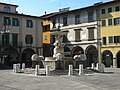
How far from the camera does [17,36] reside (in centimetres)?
4797

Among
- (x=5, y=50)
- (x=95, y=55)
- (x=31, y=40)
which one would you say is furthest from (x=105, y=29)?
(x=5, y=50)

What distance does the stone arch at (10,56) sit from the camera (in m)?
46.5

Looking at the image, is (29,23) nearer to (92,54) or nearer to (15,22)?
(15,22)

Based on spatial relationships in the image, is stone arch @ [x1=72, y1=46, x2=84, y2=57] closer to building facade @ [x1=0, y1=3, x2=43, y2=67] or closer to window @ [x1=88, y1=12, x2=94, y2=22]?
window @ [x1=88, y1=12, x2=94, y2=22]

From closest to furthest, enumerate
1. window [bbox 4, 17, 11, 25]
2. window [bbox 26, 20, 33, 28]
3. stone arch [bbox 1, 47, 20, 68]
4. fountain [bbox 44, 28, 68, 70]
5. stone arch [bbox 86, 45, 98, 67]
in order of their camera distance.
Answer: fountain [bbox 44, 28, 68, 70] → stone arch [bbox 86, 45, 98, 67] → stone arch [bbox 1, 47, 20, 68] → window [bbox 4, 17, 11, 25] → window [bbox 26, 20, 33, 28]

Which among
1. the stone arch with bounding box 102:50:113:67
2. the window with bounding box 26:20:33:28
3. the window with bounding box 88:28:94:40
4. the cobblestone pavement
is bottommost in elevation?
the cobblestone pavement

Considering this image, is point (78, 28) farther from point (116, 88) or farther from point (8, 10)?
point (116, 88)

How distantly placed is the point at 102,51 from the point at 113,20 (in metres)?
5.65

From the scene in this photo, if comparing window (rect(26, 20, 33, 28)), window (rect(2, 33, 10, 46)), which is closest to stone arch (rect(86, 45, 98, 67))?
window (rect(26, 20, 33, 28))

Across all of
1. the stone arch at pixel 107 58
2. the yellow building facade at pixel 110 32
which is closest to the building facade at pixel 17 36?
the stone arch at pixel 107 58

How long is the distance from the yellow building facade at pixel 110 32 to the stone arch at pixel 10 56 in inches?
624

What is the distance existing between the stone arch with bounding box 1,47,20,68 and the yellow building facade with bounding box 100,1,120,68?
15.9 metres

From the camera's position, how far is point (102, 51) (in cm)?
4434

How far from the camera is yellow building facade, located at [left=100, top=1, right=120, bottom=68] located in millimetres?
42062
